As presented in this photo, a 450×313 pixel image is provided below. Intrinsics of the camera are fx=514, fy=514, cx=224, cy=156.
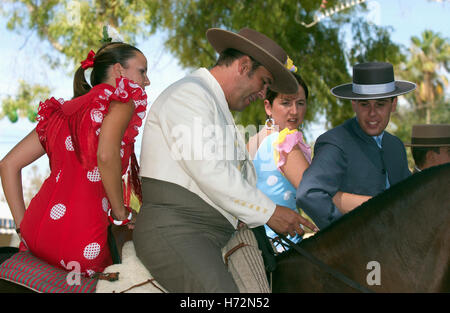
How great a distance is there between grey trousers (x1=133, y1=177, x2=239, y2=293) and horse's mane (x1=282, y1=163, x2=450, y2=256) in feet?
1.87

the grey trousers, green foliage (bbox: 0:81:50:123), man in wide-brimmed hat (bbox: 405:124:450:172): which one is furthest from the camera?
green foliage (bbox: 0:81:50:123)

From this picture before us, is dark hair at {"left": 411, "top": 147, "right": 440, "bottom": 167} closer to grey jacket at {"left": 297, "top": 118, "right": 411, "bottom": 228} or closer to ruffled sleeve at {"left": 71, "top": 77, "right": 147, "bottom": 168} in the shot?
grey jacket at {"left": 297, "top": 118, "right": 411, "bottom": 228}

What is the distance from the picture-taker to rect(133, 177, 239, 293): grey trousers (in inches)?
97.7

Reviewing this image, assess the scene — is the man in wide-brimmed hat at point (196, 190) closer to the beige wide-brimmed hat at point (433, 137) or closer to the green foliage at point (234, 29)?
the beige wide-brimmed hat at point (433, 137)

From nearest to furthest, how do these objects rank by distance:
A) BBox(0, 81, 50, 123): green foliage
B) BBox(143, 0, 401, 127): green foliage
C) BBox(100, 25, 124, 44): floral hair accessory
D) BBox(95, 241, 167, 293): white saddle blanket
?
1. BBox(95, 241, 167, 293): white saddle blanket
2. BBox(100, 25, 124, 44): floral hair accessory
3. BBox(143, 0, 401, 127): green foliage
4. BBox(0, 81, 50, 123): green foliage

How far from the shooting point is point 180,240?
8.38 ft

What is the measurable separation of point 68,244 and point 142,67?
1260 mm

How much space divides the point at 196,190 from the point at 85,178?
0.68m

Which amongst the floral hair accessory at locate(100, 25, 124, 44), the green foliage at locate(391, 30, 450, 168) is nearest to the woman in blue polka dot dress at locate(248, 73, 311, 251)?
the floral hair accessory at locate(100, 25, 124, 44)

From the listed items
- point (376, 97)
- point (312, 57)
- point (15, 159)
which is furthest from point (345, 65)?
point (15, 159)

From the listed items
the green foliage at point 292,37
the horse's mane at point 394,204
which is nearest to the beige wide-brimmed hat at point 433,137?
the horse's mane at point 394,204

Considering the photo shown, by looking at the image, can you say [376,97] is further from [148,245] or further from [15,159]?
[15,159]

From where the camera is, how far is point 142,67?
3416 millimetres

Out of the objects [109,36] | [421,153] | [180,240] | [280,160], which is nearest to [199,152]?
[180,240]
